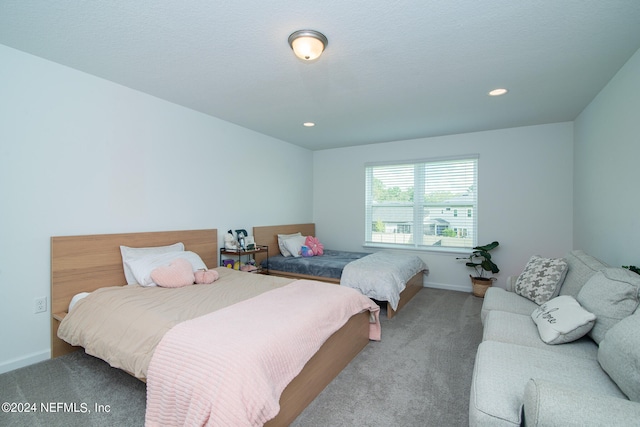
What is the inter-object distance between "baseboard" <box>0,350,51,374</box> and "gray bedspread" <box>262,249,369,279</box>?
98.3 inches

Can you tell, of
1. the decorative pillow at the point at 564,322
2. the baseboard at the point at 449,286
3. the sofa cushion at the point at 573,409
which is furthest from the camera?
the baseboard at the point at 449,286

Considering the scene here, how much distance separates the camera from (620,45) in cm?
211

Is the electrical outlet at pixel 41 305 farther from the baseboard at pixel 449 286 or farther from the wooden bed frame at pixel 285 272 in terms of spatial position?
the baseboard at pixel 449 286

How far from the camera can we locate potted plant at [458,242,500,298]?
4191 millimetres

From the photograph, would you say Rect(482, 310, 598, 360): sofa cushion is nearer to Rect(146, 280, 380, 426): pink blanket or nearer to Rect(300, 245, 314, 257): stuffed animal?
Rect(146, 280, 380, 426): pink blanket

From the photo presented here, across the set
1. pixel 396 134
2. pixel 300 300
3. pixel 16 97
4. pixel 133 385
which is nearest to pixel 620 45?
pixel 396 134

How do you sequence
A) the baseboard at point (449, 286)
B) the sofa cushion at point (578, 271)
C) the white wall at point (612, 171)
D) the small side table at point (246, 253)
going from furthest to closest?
the baseboard at point (449, 286) < the small side table at point (246, 253) < the white wall at point (612, 171) < the sofa cushion at point (578, 271)

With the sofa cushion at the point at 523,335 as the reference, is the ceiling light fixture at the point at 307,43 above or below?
above

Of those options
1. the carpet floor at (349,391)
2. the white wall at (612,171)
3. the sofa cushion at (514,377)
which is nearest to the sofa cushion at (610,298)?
the sofa cushion at (514,377)

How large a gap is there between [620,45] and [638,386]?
7.52 feet

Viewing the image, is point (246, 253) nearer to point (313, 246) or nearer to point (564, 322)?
point (313, 246)

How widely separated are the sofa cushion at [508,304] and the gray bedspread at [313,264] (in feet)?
5.63

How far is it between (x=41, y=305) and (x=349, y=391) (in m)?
2.56

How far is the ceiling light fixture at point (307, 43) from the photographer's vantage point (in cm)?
196
